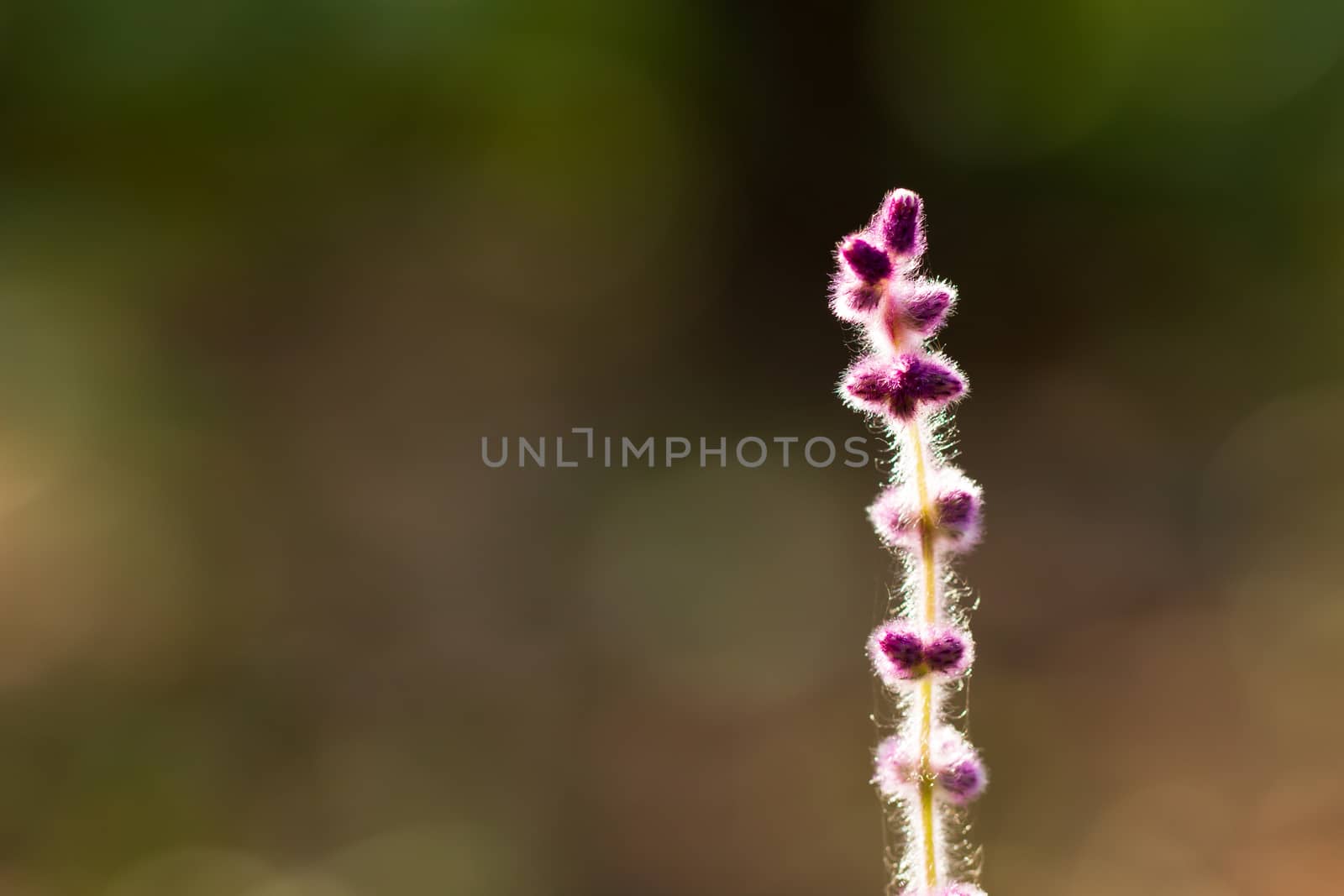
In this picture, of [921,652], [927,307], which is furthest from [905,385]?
[921,652]

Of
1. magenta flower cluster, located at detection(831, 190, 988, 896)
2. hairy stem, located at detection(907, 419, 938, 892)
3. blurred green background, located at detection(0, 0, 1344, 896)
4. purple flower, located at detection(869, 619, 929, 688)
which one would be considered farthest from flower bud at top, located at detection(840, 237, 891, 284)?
blurred green background, located at detection(0, 0, 1344, 896)

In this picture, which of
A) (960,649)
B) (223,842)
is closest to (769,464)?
(223,842)

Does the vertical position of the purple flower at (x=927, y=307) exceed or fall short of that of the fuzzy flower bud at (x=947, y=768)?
it exceeds it

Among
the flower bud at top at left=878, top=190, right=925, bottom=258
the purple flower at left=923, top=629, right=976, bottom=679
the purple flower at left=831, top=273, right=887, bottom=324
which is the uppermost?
the flower bud at top at left=878, top=190, right=925, bottom=258

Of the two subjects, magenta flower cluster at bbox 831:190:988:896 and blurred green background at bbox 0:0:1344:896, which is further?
blurred green background at bbox 0:0:1344:896

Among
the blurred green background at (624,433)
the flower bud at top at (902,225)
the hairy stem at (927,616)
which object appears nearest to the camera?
the hairy stem at (927,616)

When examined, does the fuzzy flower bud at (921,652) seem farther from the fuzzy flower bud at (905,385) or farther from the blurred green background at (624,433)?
the blurred green background at (624,433)

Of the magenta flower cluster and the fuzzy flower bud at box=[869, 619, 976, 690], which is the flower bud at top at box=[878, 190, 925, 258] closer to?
the magenta flower cluster

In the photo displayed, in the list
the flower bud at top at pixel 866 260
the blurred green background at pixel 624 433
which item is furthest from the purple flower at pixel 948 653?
the blurred green background at pixel 624 433
